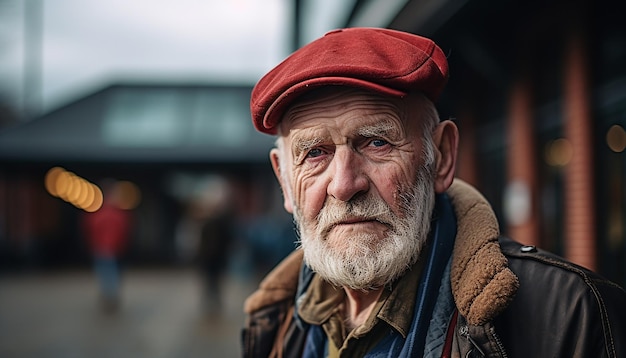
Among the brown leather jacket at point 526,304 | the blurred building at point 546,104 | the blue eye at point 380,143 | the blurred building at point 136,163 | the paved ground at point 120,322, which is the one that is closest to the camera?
the brown leather jacket at point 526,304

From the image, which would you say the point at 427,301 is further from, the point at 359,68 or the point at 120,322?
the point at 120,322

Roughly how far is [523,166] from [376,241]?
5280mm

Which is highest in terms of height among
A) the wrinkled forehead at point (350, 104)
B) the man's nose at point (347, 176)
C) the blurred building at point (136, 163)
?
the blurred building at point (136, 163)

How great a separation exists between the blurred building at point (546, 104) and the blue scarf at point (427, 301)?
2452 mm

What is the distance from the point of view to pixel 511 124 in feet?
22.6

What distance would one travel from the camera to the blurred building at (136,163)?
59.2 feet

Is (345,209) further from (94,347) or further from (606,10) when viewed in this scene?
(94,347)

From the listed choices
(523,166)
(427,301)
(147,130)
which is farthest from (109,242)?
(427,301)

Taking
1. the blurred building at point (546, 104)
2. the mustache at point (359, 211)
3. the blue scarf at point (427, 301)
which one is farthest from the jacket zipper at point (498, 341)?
the blurred building at point (546, 104)

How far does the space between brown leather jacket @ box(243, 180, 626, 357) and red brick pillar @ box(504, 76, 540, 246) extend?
5010mm

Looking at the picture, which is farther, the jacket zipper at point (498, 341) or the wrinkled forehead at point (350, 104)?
the wrinkled forehead at point (350, 104)

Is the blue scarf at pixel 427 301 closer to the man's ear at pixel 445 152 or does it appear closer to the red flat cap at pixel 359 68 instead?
the man's ear at pixel 445 152

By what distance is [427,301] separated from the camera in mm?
1604

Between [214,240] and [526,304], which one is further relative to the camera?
[214,240]
